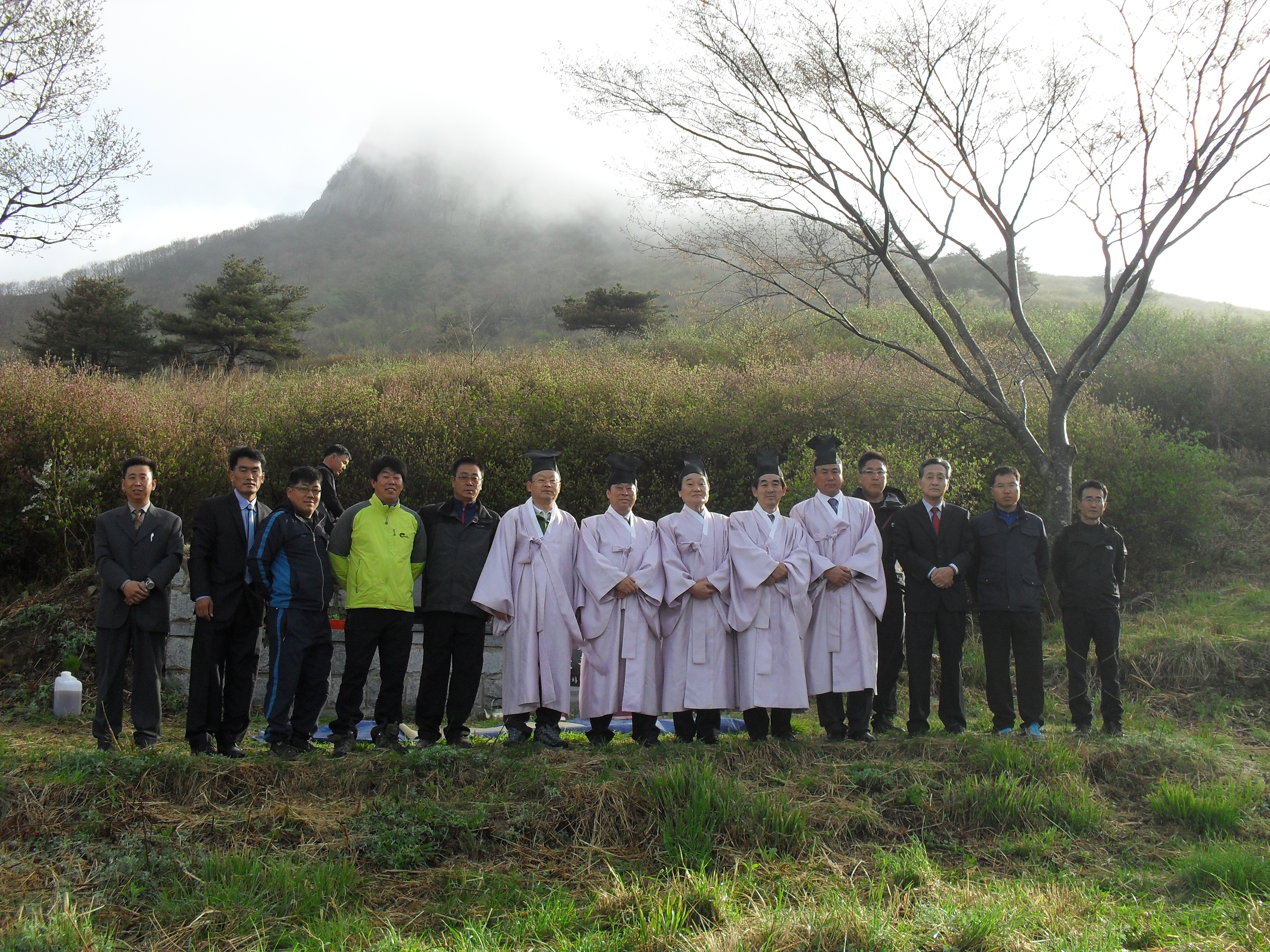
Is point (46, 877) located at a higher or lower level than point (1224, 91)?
lower

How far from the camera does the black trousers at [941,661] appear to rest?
21.0ft

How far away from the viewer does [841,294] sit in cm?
2011

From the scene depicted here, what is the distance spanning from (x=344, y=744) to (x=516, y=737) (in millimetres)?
1117

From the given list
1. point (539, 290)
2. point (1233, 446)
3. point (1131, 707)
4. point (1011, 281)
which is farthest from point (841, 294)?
point (539, 290)

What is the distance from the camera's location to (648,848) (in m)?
4.46

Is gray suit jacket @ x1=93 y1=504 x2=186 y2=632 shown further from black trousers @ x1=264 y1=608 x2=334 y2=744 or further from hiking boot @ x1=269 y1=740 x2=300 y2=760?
hiking boot @ x1=269 y1=740 x2=300 y2=760

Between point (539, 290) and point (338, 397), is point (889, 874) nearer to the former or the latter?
point (338, 397)

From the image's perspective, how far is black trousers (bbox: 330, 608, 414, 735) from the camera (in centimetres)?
595

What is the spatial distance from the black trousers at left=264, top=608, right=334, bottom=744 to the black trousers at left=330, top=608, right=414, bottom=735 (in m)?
0.15

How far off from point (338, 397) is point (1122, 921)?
1069 cm

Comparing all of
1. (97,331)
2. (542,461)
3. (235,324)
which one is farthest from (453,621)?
(97,331)

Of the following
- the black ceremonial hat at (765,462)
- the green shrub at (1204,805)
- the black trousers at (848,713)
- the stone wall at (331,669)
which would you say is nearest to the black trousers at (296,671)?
the stone wall at (331,669)

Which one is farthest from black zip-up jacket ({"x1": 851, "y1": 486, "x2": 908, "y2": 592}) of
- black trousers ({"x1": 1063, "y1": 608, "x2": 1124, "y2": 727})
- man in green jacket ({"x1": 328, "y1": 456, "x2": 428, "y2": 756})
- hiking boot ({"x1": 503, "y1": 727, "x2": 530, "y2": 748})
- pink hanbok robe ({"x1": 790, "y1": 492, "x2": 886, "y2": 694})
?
man in green jacket ({"x1": 328, "y1": 456, "x2": 428, "y2": 756})

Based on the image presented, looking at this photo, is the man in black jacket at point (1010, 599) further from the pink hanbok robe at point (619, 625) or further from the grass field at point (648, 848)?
the pink hanbok robe at point (619, 625)
